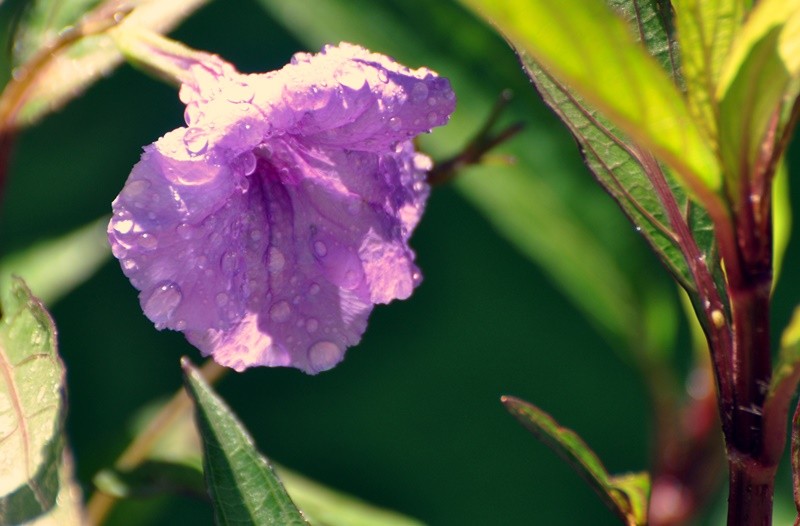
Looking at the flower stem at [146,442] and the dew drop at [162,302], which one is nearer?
the dew drop at [162,302]

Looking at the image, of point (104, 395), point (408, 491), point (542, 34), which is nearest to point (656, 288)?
point (408, 491)

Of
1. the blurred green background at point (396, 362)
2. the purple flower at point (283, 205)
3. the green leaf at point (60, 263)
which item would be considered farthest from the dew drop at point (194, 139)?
the blurred green background at point (396, 362)

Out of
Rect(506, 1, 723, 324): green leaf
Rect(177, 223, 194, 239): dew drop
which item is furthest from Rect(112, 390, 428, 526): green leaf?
Rect(506, 1, 723, 324): green leaf

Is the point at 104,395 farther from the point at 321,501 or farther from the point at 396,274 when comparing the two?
the point at 396,274

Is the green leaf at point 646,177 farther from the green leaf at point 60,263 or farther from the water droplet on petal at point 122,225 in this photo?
the green leaf at point 60,263

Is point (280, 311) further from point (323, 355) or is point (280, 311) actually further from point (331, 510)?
point (331, 510)

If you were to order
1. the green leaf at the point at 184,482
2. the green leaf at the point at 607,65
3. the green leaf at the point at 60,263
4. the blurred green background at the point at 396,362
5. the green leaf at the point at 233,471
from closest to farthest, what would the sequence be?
the green leaf at the point at 607,65 → the green leaf at the point at 233,471 → the green leaf at the point at 184,482 → the green leaf at the point at 60,263 → the blurred green background at the point at 396,362
